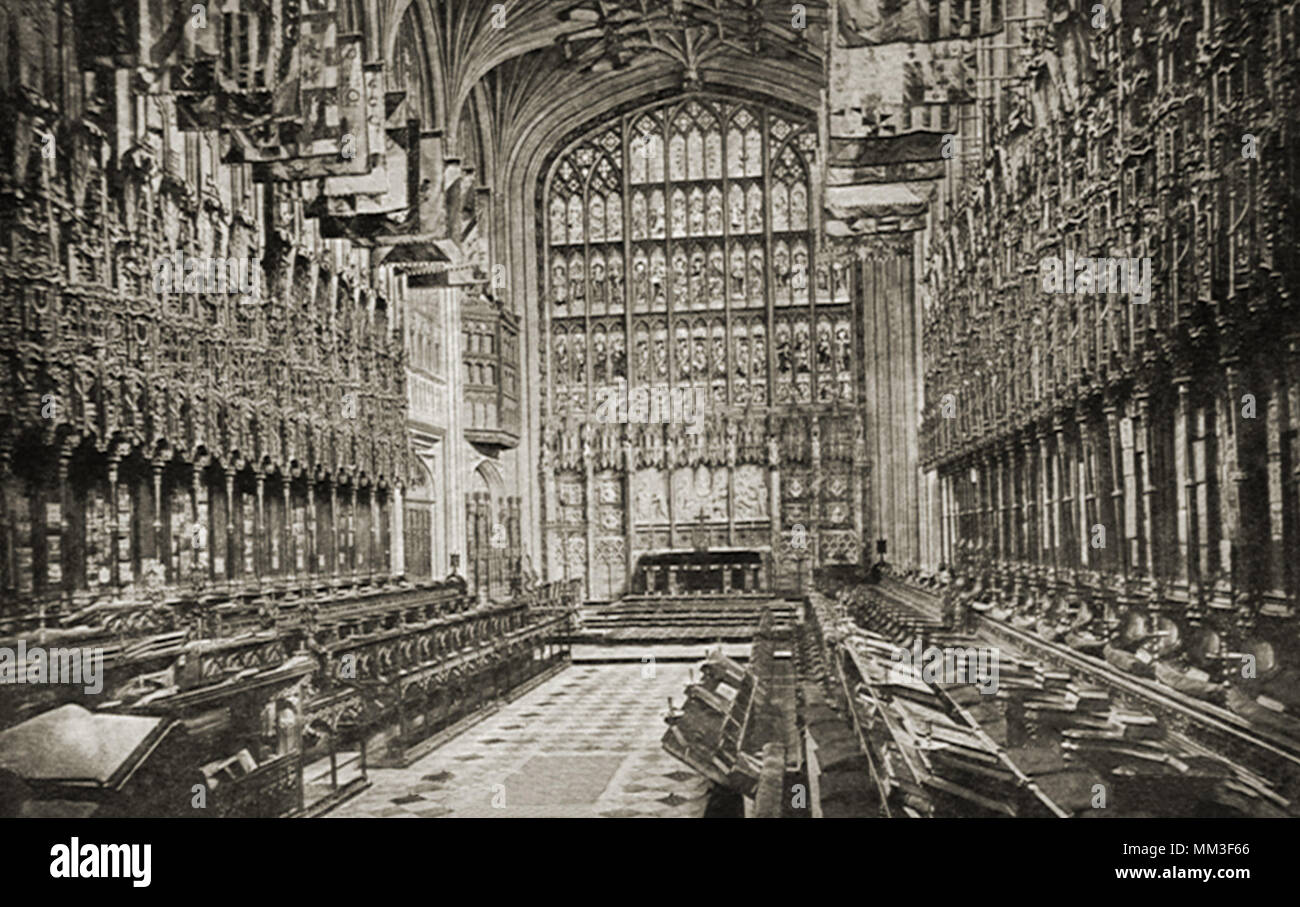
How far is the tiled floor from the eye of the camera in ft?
18.6

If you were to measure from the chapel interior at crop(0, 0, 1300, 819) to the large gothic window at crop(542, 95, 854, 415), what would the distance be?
325 mm

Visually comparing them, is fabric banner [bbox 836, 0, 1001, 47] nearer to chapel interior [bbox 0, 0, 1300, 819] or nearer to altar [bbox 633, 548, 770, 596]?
chapel interior [bbox 0, 0, 1300, 819]

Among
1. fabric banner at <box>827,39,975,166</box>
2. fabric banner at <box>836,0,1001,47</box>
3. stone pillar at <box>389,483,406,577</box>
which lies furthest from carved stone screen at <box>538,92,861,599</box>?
fabric banner at <box>836,0,1001,47</box>

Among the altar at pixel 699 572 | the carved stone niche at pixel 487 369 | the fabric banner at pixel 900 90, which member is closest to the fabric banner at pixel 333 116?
the fabric banner at pixel 900 90

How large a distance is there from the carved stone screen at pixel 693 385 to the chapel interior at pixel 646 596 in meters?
2.30

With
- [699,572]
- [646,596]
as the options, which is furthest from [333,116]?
[699,572]

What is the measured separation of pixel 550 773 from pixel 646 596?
24.8 ft

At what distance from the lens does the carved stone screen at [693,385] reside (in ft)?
51.5

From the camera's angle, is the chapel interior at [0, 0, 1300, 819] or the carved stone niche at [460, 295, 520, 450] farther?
the carved stone niche at [460, 295, 520, 450]

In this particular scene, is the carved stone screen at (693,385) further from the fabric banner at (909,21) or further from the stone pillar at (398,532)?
the fabric banner at (909,21)
